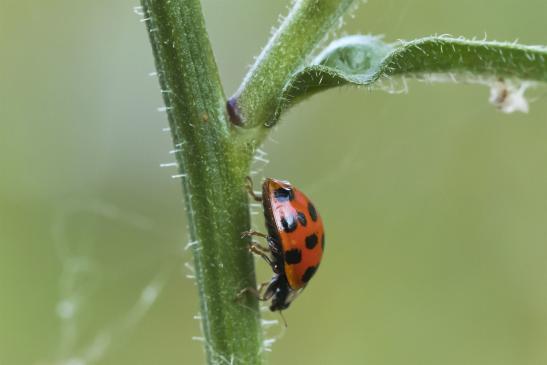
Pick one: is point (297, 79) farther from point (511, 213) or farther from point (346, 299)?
point (511, 213)

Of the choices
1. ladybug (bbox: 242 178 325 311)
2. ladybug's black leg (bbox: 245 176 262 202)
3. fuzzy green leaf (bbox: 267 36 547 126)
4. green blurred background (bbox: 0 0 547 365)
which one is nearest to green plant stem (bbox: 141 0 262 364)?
ladybug's black leg (bbox: 245 176 262 202)

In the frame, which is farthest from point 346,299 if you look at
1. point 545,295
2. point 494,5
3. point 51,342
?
point 494,5

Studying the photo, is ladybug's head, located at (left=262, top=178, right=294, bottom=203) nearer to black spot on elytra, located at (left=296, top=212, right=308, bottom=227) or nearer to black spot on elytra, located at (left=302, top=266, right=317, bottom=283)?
black spot on elytra, located at (left=296, top=212, right=308, bottom=227)

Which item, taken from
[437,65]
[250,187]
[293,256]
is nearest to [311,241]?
[293,256]

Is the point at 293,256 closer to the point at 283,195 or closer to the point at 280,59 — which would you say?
the point at 283,195

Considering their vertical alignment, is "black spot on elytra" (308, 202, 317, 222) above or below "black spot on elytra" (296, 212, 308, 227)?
above

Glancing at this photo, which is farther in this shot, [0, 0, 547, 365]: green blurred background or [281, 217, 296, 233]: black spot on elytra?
[0, 0, 547, 365]: green blurred background
